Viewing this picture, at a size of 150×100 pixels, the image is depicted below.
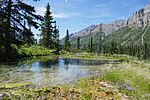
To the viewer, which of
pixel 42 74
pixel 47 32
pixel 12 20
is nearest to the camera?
pixel 42 74

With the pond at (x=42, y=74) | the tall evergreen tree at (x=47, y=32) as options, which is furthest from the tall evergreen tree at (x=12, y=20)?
the tall evergreen tree at (x=47, y=32)

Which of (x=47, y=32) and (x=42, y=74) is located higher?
(x=47, y=32)

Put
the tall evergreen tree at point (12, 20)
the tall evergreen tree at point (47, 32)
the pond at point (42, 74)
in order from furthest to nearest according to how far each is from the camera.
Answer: the tall evergreen tree at point (47, 32)
the tall evergreen tree at point (12, 20)
the pond at point (42, 74)

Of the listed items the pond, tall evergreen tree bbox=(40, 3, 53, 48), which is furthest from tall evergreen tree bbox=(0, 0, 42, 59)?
tall evergreen tree bbox=(40, 3, 53, 48)

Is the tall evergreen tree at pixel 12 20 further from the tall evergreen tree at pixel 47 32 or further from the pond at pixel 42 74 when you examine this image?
the tall evergreen tree at pixel 47 32

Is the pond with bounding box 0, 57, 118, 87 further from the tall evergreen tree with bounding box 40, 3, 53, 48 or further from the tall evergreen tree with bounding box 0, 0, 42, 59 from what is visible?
the tall evergreen tree with bounding box 40, 3, 53, 48

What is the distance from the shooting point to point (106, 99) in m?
7.23

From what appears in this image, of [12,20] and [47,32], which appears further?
[47,32]

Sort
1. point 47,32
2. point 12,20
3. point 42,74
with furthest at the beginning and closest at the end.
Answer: point 47,32, point 12,20, point 42,74

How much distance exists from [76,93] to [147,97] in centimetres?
222

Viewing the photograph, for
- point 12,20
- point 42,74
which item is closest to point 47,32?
point 12,20

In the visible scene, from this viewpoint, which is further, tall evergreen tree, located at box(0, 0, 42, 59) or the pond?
tall evergreen tree, located at box(0, 0, 42, 59)

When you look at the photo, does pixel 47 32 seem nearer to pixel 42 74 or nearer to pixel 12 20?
pixel 12 20

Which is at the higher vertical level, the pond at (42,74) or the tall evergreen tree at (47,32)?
the tall evergreen tree at (47,32)
